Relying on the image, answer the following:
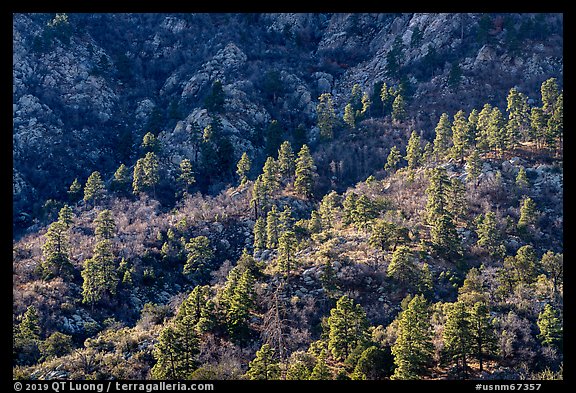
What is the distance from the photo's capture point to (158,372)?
34281mm

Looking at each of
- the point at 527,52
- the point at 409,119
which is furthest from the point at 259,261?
the point at 527,52

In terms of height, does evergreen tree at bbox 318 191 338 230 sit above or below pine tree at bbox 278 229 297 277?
above

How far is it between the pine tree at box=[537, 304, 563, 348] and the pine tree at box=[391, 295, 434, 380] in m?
8.51

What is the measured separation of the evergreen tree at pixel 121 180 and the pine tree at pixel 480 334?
2214 inches

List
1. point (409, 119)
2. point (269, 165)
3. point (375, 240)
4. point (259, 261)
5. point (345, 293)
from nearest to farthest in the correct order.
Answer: point (345, 293)
point (375, 240)
point (259, 261)
point (269, 165)
point (409, 119)

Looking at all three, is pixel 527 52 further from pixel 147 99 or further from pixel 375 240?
pixel 147 99

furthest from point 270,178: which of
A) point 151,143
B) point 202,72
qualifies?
point 202,72

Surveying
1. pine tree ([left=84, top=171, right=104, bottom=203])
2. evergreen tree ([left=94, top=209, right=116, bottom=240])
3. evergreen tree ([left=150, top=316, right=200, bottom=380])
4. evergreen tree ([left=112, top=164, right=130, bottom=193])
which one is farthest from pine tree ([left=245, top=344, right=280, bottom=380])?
evergreen tree ([left=112, top=164, right=130, bottom=193])

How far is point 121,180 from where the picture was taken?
74.8 m

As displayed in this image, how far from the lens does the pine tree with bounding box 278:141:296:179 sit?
7000 centimetres

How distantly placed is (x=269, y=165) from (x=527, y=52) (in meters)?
51.3

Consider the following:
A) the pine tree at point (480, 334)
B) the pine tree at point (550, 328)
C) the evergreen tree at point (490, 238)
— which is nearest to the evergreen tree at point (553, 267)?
the evergreen tree at point (490, 238)

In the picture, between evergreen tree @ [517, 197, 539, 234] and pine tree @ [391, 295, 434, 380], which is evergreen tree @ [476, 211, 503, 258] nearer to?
evergreen tree @ [517, 197, 539, 234]

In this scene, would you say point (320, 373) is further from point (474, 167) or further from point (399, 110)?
point (399, 110)
